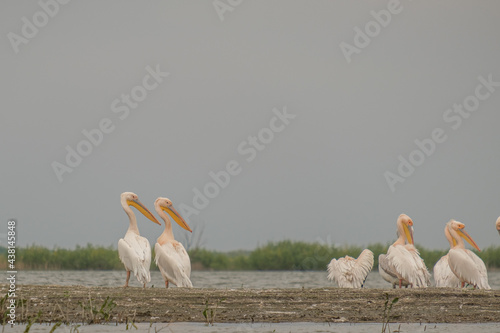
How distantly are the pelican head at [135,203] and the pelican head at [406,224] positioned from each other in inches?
167

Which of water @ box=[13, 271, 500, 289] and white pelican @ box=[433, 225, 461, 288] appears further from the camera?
water @ box=[13, 271, 500, 289]

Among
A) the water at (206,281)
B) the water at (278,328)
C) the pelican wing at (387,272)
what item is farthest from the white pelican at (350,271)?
the water at (278,328)

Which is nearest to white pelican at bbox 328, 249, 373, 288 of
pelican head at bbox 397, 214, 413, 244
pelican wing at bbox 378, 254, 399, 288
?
pelican wing at bbox 378, 254, 399, 288

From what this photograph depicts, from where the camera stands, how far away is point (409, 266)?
1187cm

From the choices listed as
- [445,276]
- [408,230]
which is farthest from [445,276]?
[408,230]

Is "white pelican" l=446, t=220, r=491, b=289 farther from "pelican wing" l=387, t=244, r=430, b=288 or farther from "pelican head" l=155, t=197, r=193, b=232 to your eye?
"pelican head" l=155, t=197, r=193, b=232

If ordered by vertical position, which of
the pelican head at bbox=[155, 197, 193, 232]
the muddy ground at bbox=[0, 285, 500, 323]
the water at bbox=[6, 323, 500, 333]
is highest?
the pelican head at bbox=[155, 197, 193, 232]

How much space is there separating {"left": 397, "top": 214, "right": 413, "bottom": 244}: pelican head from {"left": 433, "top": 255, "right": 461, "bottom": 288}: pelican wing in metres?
0.73

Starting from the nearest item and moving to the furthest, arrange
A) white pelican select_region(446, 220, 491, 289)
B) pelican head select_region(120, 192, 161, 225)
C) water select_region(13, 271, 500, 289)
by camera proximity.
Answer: white pelican select_region(446, 220, 491, 289), pelican head select_region(120, 192, 161, 225), water select_region(13, 271, 500, 289)

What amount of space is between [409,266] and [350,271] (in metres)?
0.96

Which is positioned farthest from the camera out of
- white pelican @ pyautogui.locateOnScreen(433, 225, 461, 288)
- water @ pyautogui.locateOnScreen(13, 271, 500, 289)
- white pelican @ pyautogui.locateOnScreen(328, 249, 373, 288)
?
water @ pyautogui.locateOnScreen(13, 271, 500, 289)

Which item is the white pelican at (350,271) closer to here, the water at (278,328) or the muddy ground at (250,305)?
the muddy ground at (250,305)

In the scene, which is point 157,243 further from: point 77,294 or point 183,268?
point 77,294

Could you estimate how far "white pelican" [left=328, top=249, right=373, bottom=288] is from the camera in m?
12.3
